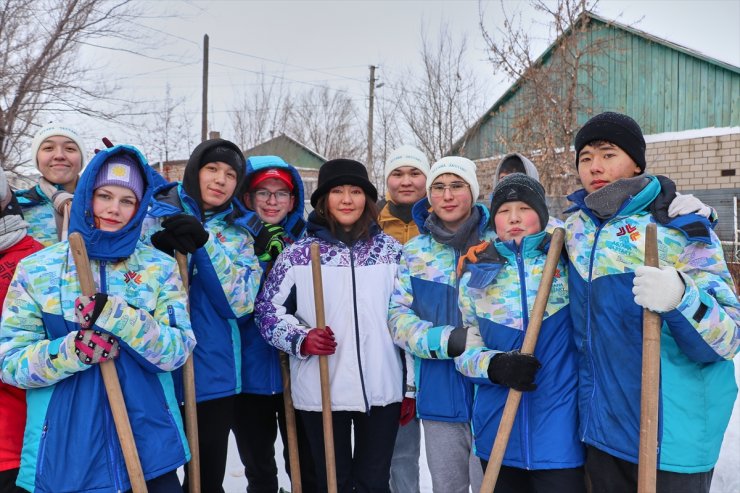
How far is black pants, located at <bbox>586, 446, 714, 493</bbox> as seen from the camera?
1.94 m

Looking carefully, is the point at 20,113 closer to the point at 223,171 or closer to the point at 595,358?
the point at 223,171

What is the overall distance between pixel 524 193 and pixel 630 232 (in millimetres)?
460

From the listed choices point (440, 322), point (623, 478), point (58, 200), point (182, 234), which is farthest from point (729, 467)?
point (58, 200)

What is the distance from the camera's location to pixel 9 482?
217 cm

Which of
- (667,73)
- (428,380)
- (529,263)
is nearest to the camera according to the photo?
(529,263)

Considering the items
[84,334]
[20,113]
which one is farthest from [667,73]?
[84,334]

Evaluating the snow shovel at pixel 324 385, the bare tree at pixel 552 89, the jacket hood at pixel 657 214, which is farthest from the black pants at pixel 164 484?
the bare tree at pixel 552 89

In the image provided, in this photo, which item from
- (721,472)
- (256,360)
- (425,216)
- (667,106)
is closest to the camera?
(425,216)

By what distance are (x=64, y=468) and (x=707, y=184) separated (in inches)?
551

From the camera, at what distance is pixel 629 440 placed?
1999mm

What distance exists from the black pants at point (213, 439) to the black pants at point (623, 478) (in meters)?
1.70

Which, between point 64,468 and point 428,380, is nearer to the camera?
point 64,468

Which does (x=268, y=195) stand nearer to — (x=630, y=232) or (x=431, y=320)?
(x=431, y=320)

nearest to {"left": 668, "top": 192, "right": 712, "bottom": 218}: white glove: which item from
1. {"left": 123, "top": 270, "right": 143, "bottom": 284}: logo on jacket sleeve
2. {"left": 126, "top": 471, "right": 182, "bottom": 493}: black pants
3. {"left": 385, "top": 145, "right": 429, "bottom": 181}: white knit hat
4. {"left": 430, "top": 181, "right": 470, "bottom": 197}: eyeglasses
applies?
{"left": 430, "top": 181, "right": 470, "bottom": 197}: eyeglasses
